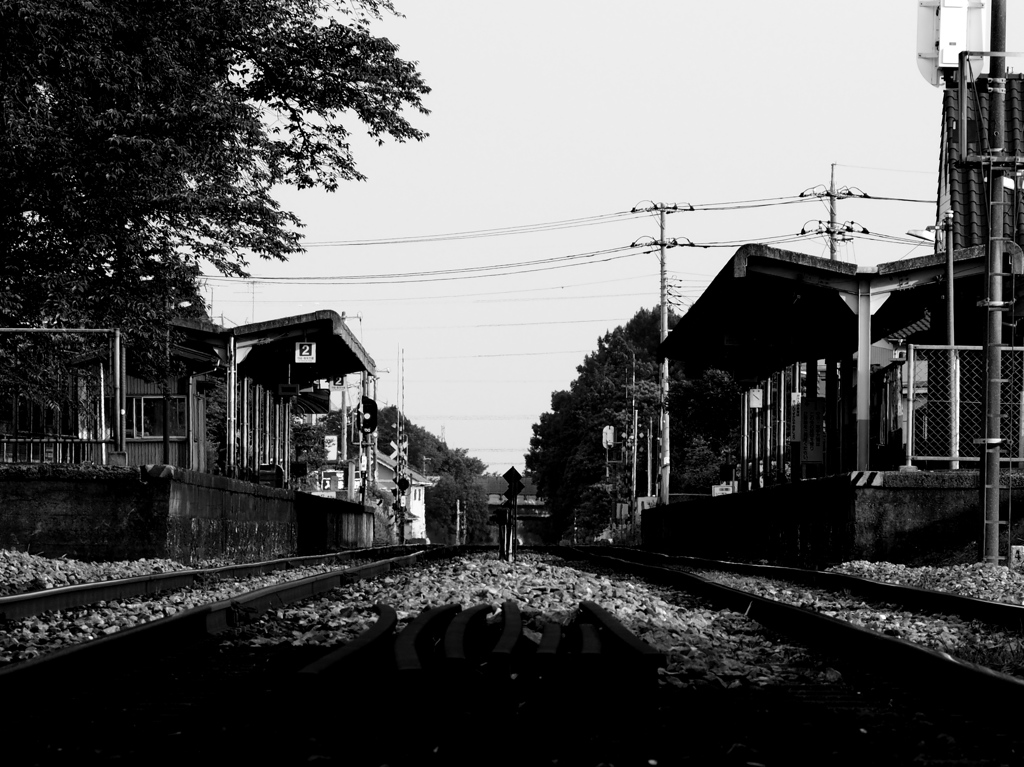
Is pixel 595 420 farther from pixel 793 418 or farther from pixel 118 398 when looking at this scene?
pixel 118 398

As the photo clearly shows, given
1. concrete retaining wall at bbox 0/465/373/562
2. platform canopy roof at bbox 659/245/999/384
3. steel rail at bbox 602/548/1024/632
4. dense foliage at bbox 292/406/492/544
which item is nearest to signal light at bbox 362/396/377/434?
platform canopy roof at bbox 659/245/999/384

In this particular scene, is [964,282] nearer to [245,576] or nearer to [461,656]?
[245,576]

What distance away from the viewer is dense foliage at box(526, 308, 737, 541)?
217 ft

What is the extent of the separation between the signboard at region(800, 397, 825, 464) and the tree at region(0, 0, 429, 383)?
8.52 m

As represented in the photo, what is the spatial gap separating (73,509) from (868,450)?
10986mm

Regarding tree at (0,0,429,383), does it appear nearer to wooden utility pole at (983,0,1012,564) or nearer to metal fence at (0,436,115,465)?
metal fence at (0,436,115,465)

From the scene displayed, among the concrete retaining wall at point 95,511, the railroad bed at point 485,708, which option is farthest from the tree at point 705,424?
the railroad bed at point 485,708

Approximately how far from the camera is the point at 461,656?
4.73 metres

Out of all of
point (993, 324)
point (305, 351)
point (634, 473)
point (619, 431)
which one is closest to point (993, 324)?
point (993, 324)

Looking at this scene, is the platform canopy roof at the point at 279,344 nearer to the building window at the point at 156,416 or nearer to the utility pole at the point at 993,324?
the building window at the point at 156,416

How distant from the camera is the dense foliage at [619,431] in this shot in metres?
66.1

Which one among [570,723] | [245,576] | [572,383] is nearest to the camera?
[570,723]

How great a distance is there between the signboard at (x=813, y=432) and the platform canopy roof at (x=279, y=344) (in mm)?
10021

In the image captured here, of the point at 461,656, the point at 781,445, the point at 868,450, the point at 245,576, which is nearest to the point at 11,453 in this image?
the point at 245,576
